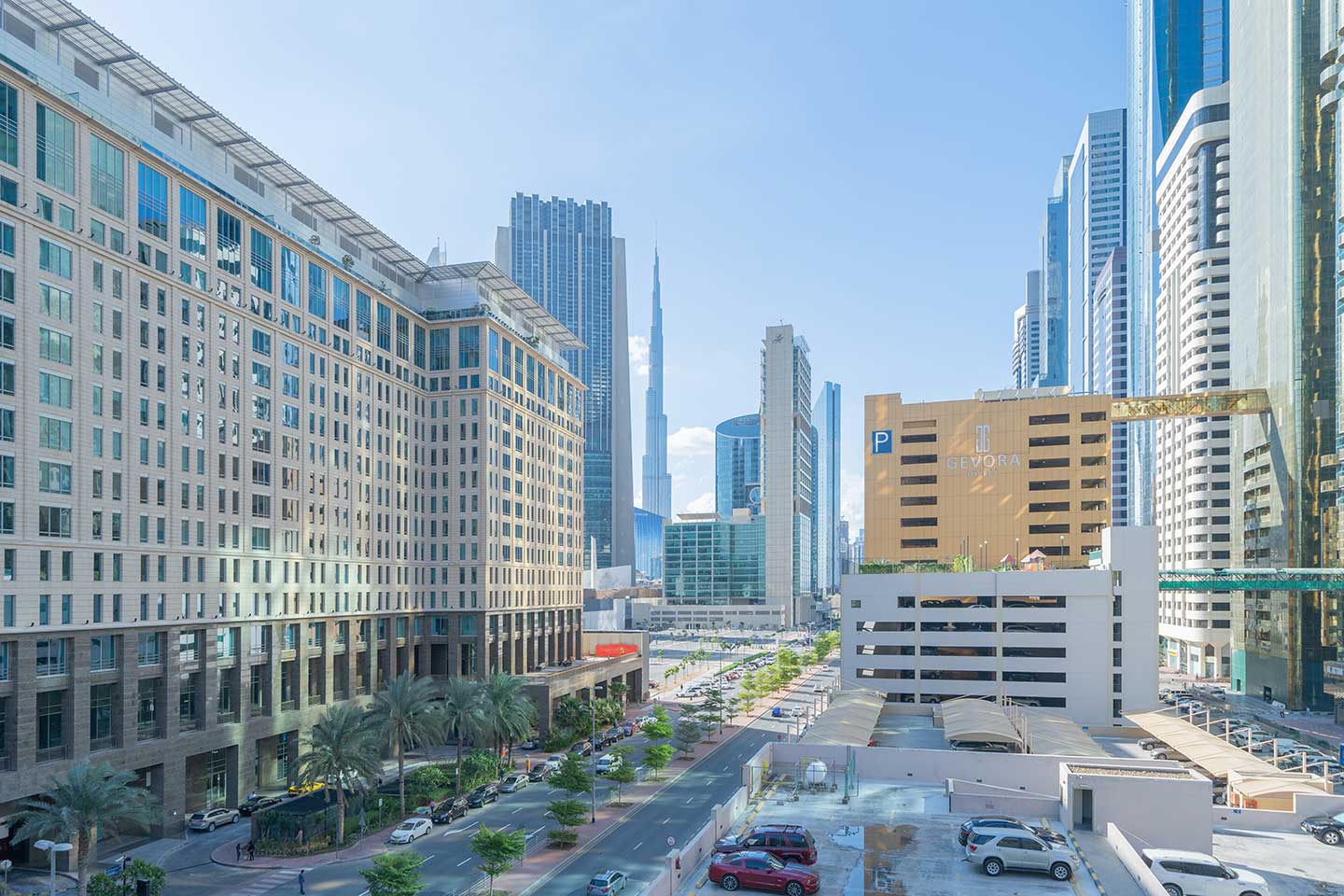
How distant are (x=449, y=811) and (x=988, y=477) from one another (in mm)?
98904

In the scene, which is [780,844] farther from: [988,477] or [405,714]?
[988,477]

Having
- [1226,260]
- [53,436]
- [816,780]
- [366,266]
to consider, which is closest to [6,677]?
[53,436]

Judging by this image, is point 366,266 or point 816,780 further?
point 366,266

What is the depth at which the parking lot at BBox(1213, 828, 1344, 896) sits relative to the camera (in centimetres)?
4244

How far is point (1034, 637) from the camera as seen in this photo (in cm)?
10006

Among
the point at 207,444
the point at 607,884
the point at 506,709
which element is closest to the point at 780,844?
the point at 607,884

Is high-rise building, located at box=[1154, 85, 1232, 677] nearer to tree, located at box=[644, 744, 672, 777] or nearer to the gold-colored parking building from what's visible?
the gold-colored parking building

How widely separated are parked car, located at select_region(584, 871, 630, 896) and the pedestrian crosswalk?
2040cm

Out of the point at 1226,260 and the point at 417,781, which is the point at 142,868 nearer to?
the point at 417,781

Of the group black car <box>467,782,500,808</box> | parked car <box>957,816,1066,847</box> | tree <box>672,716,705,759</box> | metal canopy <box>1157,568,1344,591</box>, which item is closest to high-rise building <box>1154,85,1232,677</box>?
metal canopy <box>1157,568,1344,591</box>

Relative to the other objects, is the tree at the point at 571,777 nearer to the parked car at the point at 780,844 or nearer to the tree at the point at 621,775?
the tree at the point at 621,775

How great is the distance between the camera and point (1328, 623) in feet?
435

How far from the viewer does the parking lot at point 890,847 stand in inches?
1237

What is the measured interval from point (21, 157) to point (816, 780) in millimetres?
66624
